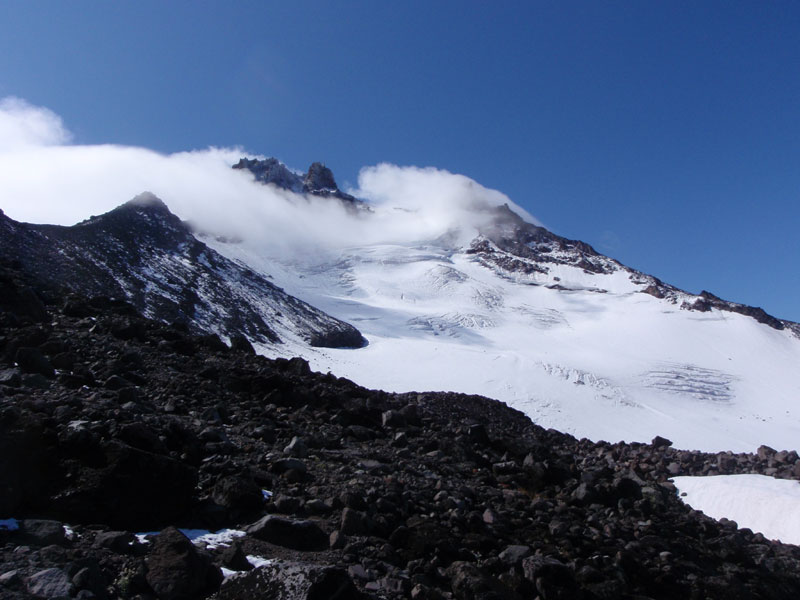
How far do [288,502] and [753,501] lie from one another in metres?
11.9

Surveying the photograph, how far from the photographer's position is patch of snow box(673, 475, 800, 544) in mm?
12211

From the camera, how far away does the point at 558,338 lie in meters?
76.5

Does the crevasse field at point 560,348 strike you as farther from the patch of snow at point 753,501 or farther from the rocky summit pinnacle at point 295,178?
the rocky summit pinnacle at point 295,178

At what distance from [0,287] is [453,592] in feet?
41.4

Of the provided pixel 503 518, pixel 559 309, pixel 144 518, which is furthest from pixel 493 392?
pixel 559 309

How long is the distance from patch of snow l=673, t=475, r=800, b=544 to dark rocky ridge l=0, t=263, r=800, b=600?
1919 mm

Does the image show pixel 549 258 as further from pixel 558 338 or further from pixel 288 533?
pixel 288 533

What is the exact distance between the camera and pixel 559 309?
9512 cm

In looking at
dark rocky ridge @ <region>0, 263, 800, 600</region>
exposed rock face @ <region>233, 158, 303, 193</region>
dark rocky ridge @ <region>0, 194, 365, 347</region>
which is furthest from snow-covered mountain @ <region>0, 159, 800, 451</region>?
exposed rock face @ <region>233, 158, 303, 193</region>

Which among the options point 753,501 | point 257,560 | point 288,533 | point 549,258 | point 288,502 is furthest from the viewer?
point 549,258

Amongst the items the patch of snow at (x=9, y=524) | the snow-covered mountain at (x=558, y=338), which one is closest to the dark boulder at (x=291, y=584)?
the patch of snow at (x=9, y=524)

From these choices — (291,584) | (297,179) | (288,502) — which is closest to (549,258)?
(297,179)

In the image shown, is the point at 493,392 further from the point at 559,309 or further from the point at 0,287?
the point at 559,309

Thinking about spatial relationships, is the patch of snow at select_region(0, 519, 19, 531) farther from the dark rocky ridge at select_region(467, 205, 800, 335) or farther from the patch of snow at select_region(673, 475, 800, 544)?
the dark rocky ridge at select_region(467, 205, 800, 335)
